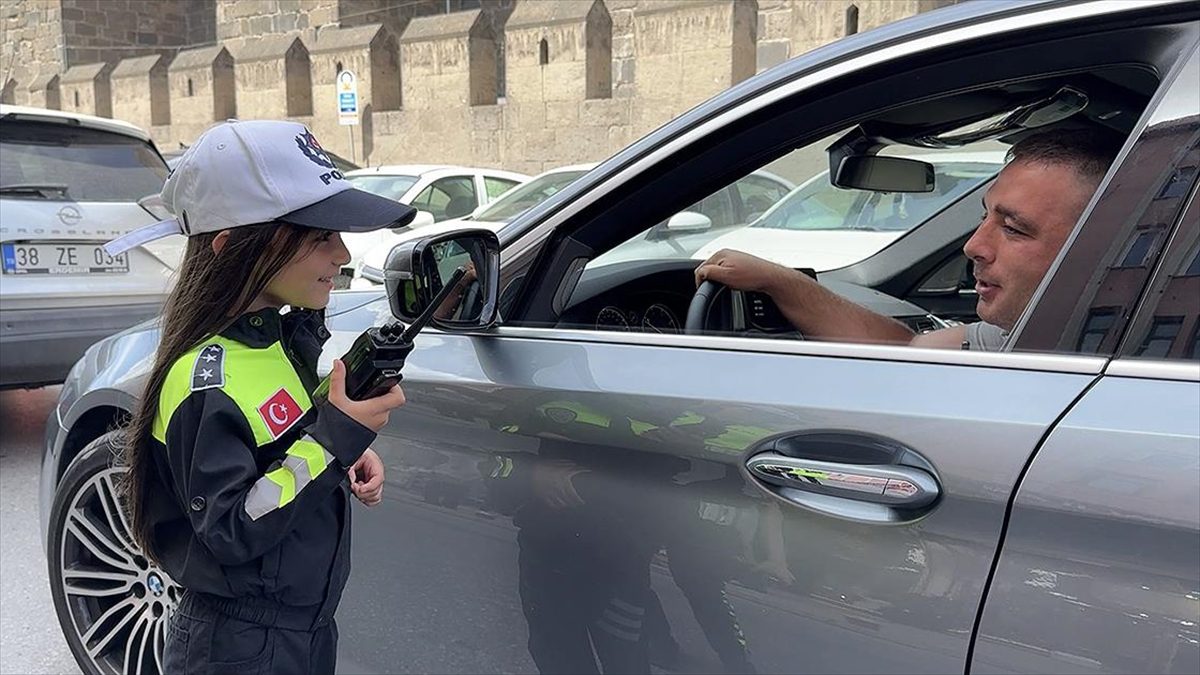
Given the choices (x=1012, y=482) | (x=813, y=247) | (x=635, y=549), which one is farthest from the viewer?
(x=813, y=247)

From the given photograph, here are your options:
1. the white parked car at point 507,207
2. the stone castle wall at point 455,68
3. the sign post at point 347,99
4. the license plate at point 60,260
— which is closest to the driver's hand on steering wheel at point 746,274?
the license plate at point 60,260

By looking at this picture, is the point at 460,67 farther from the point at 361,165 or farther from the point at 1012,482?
the point at 1012,482

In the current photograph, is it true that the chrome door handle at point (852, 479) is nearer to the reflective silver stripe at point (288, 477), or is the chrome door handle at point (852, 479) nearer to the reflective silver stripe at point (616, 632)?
the reflective silver stripe at point (616, 632)

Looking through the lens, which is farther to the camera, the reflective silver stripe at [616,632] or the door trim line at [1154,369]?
the reflective silver stripe at [616,632]

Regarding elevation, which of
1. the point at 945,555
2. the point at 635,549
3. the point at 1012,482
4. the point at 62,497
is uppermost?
the point at 1012,482

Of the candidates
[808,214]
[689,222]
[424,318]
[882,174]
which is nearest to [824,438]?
[424,318]

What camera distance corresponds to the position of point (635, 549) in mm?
1557

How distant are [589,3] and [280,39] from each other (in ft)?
23.7

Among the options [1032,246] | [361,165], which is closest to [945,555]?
[1032,246]

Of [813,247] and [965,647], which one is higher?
[813,247]

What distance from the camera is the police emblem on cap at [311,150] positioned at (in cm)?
153

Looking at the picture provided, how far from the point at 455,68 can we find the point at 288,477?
42.6 ft

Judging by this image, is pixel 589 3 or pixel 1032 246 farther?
pixel 589 3

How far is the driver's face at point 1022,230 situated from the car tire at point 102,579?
198 centimetres
